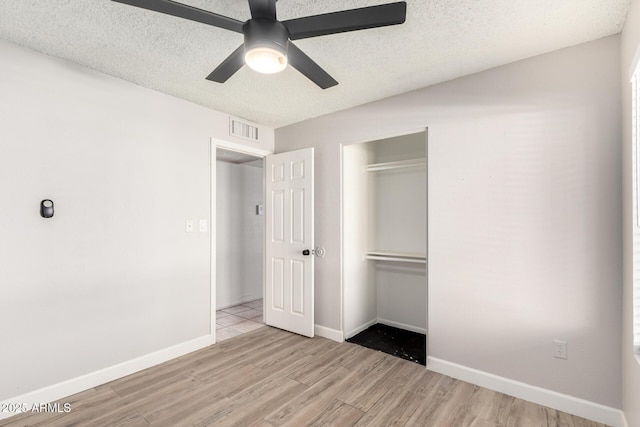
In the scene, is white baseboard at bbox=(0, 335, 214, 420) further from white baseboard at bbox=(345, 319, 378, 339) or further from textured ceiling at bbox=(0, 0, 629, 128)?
textured ceiling at bbox=(0, 0, 629, 128)

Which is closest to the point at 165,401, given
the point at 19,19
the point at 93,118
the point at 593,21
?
the point at 93,118

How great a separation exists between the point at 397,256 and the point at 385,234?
1.44ft

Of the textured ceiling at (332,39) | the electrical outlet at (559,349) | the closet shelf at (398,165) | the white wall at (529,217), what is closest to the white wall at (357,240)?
the closet shelf at (398,165)

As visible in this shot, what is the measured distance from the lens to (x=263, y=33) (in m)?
1.43

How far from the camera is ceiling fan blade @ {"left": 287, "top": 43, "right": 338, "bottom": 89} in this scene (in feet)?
5.41

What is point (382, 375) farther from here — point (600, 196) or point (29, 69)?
point (29, 69)

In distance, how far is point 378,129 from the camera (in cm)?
302

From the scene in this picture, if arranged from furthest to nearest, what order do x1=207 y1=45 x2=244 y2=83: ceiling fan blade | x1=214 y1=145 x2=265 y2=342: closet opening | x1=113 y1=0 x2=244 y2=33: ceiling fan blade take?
x1=214 y1=145 x2=265 y2=342: closet opening → x1=207 y1=45 x2=244 y2=83: ceiling fan blade → x1=113 y1=0 x2=244 y2=33: ceiling fan blade

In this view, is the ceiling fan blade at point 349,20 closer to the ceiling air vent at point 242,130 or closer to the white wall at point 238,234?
the ceiling air vent at point 242,130

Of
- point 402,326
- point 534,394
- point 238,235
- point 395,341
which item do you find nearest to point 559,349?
point 534,394

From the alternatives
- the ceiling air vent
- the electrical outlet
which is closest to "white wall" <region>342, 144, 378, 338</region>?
the ceiling air vent

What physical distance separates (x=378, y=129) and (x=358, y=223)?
3.62 ft

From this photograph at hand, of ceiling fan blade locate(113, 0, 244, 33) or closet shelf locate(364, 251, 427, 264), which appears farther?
closet shelf locate(364, 251, 427, 264)

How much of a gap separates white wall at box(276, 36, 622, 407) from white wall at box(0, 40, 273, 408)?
228cm
